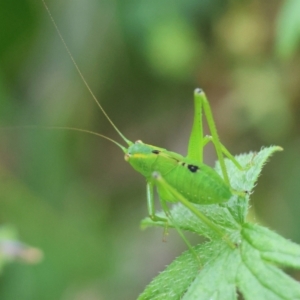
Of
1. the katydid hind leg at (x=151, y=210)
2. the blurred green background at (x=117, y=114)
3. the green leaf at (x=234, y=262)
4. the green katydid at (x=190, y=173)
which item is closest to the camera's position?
the green leaf at (x=234, y=262)

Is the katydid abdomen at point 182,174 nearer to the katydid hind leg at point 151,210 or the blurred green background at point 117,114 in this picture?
the katydid hind leg at point 151,210

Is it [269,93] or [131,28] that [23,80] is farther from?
[269,93]

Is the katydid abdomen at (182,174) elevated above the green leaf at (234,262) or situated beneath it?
elevated above

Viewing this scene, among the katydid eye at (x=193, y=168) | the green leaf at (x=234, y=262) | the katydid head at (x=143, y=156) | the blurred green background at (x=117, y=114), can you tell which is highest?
the blurred green background at (x=117, y=114)

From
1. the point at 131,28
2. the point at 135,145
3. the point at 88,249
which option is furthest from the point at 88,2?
the point at 135,145

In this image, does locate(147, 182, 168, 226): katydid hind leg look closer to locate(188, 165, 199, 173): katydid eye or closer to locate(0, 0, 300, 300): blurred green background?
locate(188, 165, 199, 173): katydid eye

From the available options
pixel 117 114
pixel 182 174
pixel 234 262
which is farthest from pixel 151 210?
pixel 117 114

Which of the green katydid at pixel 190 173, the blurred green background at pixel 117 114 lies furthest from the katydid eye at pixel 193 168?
the blurred green background at pixel 117 114

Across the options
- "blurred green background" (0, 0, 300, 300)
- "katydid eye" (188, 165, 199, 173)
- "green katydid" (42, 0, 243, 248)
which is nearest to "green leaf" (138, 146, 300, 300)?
"green katydid" (42, 0, 243, 248)
